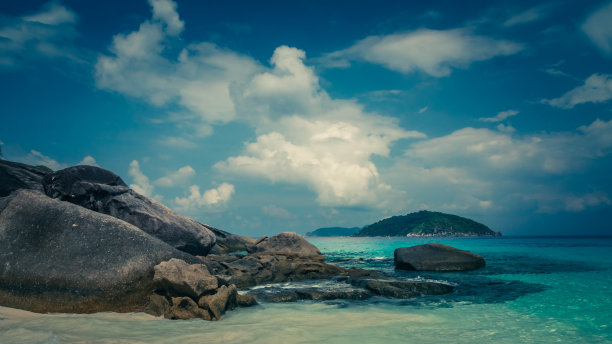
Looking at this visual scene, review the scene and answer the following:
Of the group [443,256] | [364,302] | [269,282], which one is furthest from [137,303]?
[443,256]

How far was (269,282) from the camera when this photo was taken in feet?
47.1

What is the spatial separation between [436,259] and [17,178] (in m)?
21.0

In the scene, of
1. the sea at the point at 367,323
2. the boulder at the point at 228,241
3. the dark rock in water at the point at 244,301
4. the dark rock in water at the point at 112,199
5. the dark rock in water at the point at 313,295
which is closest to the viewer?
the sea at the point at 367,323

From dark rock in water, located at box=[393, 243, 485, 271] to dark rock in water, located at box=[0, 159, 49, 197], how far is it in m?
18.8

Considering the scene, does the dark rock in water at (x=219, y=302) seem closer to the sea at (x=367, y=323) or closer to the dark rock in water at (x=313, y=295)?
the sea at (x=367, y=323)

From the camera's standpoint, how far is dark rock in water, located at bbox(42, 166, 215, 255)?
1386 cm

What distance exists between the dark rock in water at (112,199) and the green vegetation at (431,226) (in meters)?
131

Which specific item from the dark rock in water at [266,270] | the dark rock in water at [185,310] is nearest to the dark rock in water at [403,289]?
the dark rock in water at [266,270]

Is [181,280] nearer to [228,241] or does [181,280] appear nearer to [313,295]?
[313,295]

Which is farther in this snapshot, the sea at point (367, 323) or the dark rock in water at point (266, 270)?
the dark rock in water at point (266, 270)

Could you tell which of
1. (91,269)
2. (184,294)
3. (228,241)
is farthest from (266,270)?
(228,241)

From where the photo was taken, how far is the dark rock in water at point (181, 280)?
24.7 ft

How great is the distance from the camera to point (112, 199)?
46.1ft

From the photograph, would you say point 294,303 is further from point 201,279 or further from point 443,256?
point 443,256
